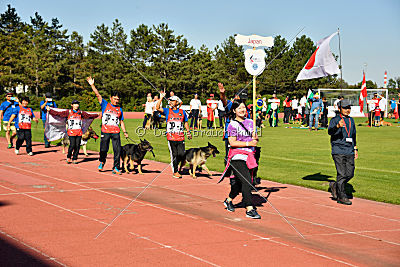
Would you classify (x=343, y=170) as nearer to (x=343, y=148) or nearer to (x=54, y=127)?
(x=343, y=148)

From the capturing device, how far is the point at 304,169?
14172 millimetres

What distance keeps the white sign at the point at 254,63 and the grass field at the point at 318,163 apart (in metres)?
3.10

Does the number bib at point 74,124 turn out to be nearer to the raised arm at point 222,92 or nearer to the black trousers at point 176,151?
the black trousers at point 176,151

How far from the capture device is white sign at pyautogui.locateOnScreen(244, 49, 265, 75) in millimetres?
10531

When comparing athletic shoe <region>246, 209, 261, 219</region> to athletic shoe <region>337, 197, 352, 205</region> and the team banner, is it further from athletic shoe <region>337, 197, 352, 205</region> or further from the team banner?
the team banner

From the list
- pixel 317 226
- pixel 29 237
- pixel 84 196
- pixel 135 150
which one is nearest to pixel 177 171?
pixel 135 150

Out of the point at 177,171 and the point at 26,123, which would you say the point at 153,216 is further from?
the point at 26,123

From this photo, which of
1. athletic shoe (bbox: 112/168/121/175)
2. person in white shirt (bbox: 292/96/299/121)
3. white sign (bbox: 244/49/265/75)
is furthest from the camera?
person in white shirt (bbox: 292/96/299/121)

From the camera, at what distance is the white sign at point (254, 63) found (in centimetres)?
1053

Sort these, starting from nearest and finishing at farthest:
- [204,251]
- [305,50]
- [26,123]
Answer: [204,251] < [26,123] < [305,50]

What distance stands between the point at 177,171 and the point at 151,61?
6175 centimetres

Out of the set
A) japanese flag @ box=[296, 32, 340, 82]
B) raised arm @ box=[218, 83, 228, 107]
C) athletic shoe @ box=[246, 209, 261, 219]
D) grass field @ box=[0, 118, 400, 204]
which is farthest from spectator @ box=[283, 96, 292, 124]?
athletic shoe @ box=[246, 209, 261, 219]

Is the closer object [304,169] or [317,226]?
[317,226]

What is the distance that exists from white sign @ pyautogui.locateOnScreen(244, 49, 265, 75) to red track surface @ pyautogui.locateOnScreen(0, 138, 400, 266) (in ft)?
8.84
